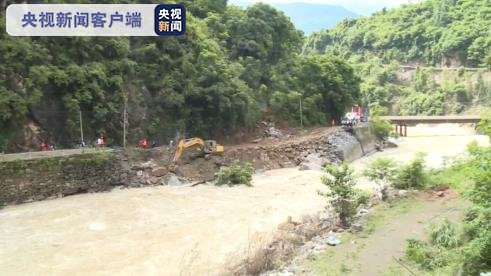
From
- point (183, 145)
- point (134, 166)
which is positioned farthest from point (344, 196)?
point (183, 145)

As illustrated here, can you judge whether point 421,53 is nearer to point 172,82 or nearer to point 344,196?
point 172,82

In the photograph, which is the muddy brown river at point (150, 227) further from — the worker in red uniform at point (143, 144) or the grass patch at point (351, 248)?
the worker in red uniform at point (143, 144)

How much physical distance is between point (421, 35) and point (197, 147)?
69.9m

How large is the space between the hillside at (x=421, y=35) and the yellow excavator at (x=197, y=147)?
185ft

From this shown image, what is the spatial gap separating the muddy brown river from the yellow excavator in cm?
259

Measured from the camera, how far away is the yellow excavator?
2708cm

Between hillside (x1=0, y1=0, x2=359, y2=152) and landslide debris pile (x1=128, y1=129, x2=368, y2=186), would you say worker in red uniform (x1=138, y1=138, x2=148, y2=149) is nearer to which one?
hillside (x1=0, y1=0, x2=359, y2=152)

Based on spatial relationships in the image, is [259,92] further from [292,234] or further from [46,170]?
[292,234]

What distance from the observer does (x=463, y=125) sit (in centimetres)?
6159

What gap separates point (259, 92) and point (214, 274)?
2731 cm

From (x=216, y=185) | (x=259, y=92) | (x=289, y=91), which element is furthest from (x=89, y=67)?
(x=289, y=91)

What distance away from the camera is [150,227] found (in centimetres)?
1789

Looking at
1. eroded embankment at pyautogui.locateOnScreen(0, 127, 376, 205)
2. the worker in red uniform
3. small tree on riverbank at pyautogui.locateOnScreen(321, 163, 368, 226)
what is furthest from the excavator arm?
small tree on riverbank at pyautogui.locateOnScreen(321, 163, 368, 226)

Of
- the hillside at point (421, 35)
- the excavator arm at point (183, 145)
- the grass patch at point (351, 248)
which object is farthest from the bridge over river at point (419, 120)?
the grass patch at point (351, 248)
